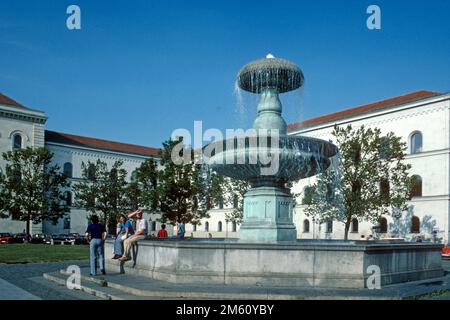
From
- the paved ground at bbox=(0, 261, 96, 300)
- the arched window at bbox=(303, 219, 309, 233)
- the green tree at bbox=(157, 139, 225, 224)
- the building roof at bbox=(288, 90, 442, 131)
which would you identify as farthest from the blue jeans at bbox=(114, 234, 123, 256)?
the arched window at bbox=(303, 219, 309, 233)

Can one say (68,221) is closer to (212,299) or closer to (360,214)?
(360,214)

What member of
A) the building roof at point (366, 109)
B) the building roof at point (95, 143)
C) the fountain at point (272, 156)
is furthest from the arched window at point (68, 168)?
the fountain at point (272, 156)

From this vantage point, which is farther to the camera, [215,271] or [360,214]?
[360,214]

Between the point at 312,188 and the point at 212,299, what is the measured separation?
1102 inches

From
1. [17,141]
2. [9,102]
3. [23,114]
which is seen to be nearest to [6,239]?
[17,141]

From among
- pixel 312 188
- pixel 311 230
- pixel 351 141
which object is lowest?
pixel 311 230

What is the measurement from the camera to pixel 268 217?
13188 mm

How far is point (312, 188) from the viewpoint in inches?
1401

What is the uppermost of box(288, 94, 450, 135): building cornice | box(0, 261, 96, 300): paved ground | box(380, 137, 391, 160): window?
box(288, 94, 450, 135): building cornice

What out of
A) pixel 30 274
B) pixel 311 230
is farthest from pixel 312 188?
pixel 30 274

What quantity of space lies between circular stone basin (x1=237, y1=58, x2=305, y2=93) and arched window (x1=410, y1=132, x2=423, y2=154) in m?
34.0

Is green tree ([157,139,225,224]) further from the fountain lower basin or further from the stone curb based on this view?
the fountain lower basin

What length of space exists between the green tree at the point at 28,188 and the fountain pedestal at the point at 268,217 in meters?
34.3

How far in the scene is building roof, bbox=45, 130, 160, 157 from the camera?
60375 mm
